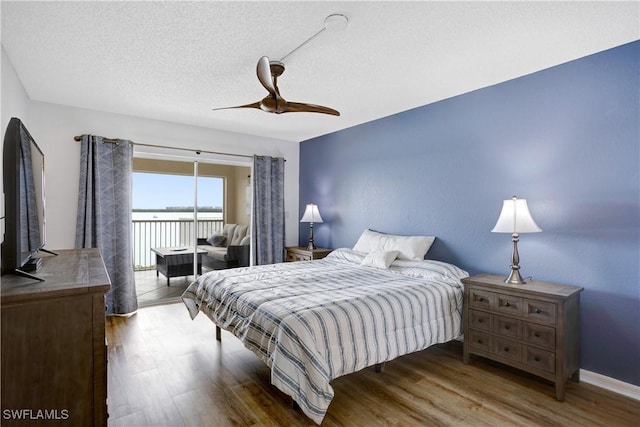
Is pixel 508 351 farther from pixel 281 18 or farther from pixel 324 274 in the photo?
pixel 281 18

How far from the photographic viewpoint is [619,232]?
2.44m

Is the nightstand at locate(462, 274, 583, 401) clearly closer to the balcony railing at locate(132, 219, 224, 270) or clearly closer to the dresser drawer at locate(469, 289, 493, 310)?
the dresser drawer at locate(469, 289, 493, 310)

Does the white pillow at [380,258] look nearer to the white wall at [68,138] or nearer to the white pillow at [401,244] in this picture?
the white pillow at [401,244]

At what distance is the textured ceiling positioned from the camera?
79.7 inches

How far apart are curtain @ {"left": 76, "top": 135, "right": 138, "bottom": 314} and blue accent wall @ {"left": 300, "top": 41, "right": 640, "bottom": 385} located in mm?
3366

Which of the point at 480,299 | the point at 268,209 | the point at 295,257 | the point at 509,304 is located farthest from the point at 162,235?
the point at 509,304

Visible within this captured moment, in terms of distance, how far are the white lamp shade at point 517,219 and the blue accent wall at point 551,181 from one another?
0.32 meters

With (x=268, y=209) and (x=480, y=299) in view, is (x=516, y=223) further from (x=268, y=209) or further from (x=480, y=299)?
(x=268, y=209)

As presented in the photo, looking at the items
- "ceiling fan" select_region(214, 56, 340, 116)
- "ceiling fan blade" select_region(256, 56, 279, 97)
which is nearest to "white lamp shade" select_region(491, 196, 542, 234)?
"ceiling fan" select_region(214, 56, 340, 116)

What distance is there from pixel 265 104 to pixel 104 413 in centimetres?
215

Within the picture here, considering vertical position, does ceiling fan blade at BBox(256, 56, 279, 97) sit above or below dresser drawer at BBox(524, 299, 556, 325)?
above

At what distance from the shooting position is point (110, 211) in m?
4.07

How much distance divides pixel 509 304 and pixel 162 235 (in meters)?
4.65

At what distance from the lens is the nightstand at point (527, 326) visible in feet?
7.64
